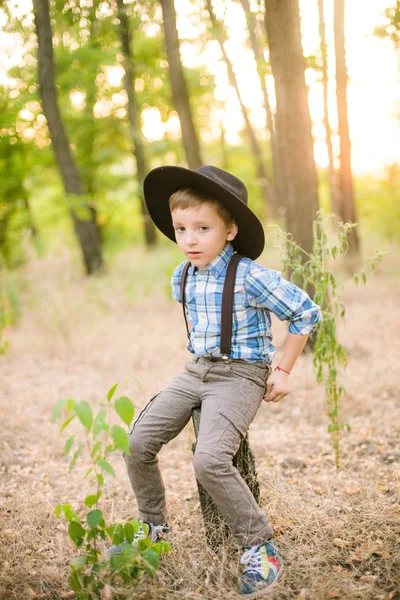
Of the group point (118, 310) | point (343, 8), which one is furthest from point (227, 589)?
point (343, 8)

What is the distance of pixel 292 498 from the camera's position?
302cm

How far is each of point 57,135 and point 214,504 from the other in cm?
963

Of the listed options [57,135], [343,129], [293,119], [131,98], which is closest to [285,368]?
[293,119]

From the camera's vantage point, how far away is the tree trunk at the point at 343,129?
8.00m

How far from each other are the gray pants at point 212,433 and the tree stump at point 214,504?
137mm

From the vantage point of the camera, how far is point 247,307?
2545mm

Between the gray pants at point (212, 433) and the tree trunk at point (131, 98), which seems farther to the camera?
the tree trunk at point (131, 98)

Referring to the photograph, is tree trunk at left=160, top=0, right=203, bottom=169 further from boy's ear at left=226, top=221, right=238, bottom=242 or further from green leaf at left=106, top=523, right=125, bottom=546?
green leaf at left=106, top=523, right=125, bottom=546

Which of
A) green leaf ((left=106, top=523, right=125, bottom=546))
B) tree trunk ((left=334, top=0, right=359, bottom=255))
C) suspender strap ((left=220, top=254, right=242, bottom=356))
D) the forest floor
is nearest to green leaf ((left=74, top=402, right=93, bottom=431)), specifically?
green leaf ((left=106, top=523, right=125, bottom=546))

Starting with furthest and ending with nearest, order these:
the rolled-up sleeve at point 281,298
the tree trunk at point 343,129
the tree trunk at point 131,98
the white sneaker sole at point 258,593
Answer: the tree trunk at point 131,98
the tree trunk at point 343,129
the rolled-up sleeve at point 281,298
the white sneaker sole at point 258,593

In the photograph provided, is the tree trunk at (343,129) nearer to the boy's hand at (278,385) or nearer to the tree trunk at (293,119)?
the tree trunk at (293,119)

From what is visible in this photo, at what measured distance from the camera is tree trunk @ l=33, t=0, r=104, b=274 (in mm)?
8656

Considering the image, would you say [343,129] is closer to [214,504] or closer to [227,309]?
[227,309]

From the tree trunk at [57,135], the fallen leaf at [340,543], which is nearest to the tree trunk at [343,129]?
the tree trunk at [57,135]
